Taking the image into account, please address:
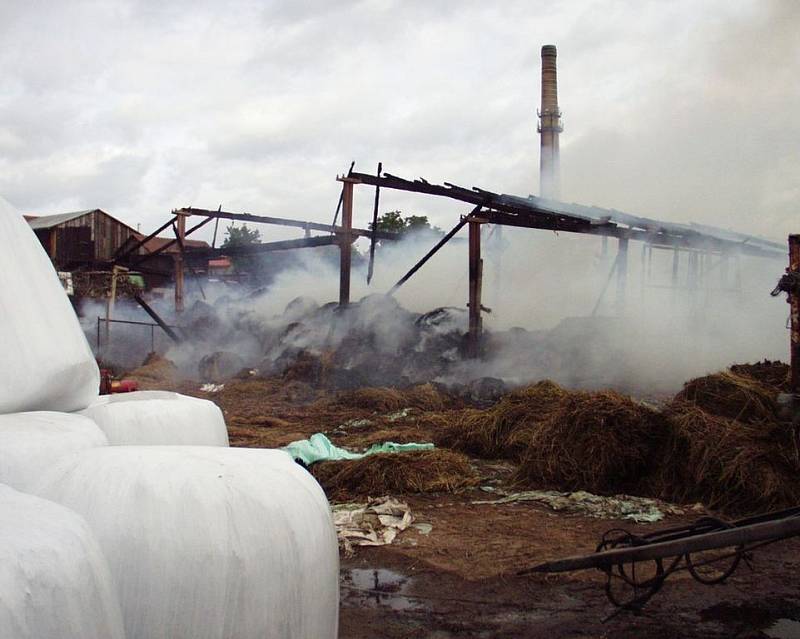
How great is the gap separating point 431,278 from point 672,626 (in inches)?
822

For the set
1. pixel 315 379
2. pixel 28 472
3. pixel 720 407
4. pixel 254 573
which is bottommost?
pixel 315 379

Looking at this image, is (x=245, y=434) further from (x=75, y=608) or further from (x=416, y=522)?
(x=75, y=608)

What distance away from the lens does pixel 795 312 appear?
5.34 metres

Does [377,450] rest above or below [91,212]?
below

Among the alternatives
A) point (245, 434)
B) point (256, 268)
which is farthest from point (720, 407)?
point (256, 268)

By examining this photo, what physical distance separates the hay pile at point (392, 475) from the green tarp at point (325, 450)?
221 mm

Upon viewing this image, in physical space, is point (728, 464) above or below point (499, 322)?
above

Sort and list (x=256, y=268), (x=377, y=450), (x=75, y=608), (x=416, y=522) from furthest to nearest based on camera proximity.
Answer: (x=256, y=268) < (x=377, y=450) < (x=416, y=522) < (x=75, y=608)

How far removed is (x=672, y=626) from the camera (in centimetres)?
391

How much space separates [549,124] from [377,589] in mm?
27326

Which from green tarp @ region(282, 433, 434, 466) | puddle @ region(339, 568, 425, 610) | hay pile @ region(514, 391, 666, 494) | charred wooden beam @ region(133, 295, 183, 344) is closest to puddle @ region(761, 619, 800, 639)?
puddle @ region(339, 568, 425, 610)

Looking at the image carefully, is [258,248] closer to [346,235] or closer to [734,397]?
[346,235]

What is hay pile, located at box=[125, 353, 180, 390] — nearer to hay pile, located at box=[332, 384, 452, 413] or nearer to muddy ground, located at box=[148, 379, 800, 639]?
hay pile, located at box=[332, 384, 452, 413]

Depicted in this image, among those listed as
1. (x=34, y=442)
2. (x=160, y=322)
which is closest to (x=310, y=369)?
(x=160, y=322)
